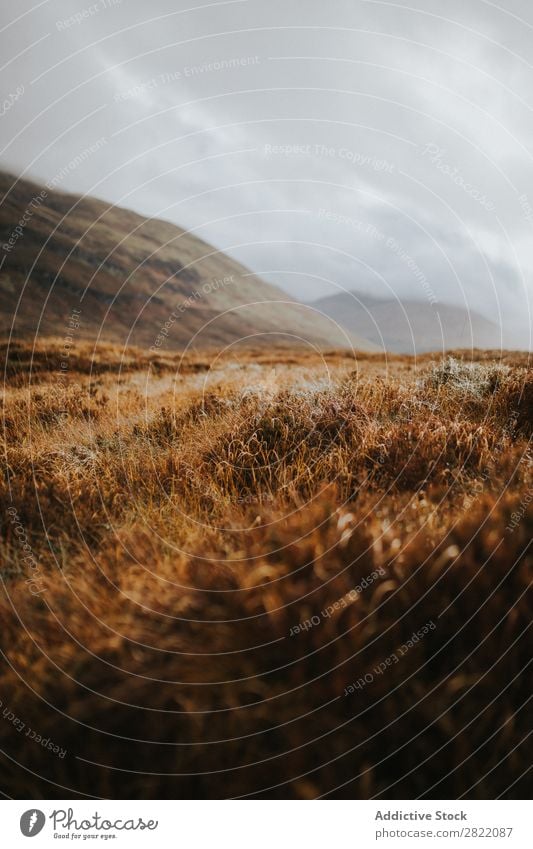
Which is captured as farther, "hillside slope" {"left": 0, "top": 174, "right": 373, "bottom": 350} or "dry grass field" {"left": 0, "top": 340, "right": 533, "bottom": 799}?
"hillside slope" {"left": 0, "top": 174, "right": 373, "bottom": 350}

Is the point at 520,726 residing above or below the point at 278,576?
below

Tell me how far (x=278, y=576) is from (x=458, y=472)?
1.43 metres

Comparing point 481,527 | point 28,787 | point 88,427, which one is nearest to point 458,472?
point 481,527

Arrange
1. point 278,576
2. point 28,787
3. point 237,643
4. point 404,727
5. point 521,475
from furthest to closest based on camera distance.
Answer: point 521,475 → point 28,787 → point 278,576 → point 237,643 → point 404,727

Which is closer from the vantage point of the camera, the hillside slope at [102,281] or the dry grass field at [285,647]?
the dry grass field at [285,647]

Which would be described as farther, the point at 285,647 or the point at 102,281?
the point at 102,281

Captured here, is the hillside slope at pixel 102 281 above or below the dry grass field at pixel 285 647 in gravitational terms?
above

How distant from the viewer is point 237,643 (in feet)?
5.98

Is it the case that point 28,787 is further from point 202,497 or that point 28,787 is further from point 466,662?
point 466,662

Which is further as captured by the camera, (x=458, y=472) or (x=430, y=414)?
(x=430, y=414)

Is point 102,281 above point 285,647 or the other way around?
above

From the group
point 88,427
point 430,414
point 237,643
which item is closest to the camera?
point 237,643

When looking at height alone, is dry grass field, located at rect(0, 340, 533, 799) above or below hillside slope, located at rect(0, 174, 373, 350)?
below
